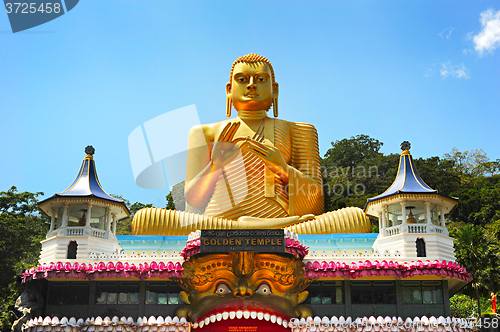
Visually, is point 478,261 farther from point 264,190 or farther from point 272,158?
point 272,158

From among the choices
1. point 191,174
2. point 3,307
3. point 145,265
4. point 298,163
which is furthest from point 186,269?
point 3,307

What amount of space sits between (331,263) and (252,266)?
2.29 m

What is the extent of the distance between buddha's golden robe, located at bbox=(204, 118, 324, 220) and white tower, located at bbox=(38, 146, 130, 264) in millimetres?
3872

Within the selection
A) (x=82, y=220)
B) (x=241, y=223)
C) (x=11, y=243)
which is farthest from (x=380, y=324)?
(x=11, y=243)

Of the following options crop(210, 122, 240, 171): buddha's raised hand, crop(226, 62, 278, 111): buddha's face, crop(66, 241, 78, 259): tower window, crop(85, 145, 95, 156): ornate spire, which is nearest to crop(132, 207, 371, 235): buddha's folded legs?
crop(66, 241, 78, 259): tower window

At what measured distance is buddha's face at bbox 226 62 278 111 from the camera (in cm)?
2250

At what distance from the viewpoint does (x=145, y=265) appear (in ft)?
52.2

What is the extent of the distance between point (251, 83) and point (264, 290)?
31.2ft

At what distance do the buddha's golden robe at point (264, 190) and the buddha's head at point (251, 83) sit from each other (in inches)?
49.2

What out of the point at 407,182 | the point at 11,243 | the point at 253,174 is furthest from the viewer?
the point at 11,243

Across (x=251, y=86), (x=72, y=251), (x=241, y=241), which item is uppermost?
(x=251, y=86)

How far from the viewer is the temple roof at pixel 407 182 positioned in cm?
1708

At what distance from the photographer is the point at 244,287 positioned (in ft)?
51.3

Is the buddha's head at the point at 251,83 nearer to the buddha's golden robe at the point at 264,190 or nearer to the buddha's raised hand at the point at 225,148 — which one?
the buddha's raised hand at the point at 225,148
